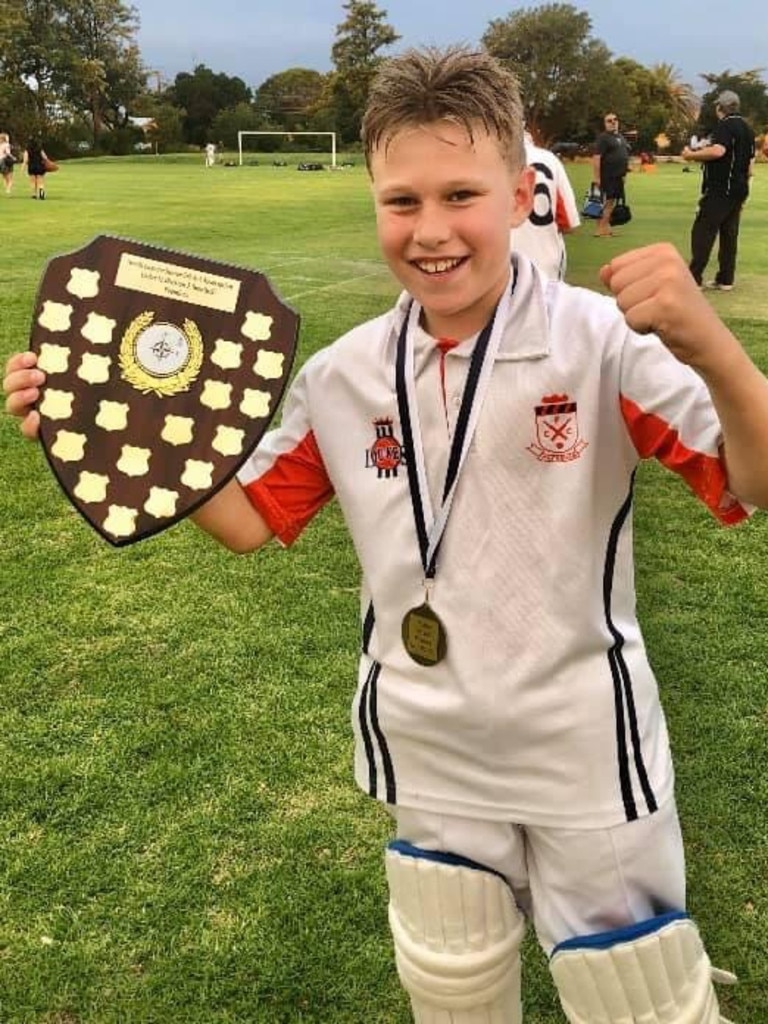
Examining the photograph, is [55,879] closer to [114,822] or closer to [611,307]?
[114,822]

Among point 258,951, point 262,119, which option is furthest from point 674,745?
point 262,119

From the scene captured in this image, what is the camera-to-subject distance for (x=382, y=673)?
5.08ft

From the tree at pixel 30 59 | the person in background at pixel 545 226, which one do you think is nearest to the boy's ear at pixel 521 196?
the person in background at pixel 545 226

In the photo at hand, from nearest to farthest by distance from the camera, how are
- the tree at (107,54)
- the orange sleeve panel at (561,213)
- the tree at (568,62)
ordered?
1. the orange sleeve panel at (561,213)
2. the tree at (568,62)
3. the tree at (107,54)

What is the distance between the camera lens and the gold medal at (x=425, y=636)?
1.45m

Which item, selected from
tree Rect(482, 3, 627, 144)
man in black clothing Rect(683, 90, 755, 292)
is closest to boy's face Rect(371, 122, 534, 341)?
man in black clothing Rect(683, 90, 755, 292)

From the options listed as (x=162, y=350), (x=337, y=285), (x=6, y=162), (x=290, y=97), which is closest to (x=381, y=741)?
(x=162, y=350)

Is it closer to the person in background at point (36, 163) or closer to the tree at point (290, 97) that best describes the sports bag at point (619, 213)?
the person in background at point (36, 163)

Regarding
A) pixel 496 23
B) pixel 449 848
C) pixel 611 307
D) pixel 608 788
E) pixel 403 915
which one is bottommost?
pixel 403 915

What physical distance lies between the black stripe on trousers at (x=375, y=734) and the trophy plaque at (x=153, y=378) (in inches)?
14.4

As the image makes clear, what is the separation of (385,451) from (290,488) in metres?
0.22

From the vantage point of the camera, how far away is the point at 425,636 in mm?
1463

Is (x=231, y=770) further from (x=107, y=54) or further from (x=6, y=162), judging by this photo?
(x=107, y=54)

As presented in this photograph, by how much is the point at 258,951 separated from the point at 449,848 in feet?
2.96
